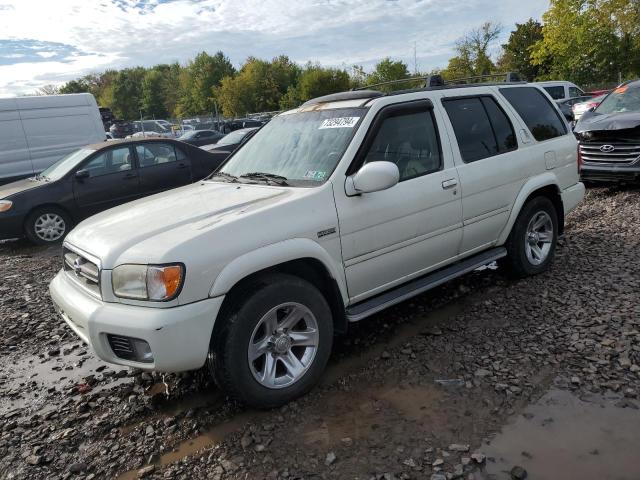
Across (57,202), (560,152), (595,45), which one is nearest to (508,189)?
(560,152)

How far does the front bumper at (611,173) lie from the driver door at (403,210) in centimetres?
491

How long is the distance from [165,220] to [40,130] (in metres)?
10.7

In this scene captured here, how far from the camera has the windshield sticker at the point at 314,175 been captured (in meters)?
3.48

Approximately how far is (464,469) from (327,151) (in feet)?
7.21

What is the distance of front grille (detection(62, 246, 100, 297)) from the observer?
121 inches

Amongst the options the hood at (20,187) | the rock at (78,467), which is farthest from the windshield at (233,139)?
the rock at (78,467)

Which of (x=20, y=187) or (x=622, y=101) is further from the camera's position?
(x=622, y=101)

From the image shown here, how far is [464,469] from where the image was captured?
8.40 feet

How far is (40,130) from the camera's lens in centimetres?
1209

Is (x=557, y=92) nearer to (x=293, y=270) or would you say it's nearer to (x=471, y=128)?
(x=471, y=128)

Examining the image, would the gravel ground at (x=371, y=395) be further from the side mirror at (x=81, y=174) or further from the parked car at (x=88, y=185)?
the side mirror at (x=81, y=174)

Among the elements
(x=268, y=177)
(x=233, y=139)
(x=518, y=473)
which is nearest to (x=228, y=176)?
(x=268, y=177)

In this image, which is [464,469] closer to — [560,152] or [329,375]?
[329,375]

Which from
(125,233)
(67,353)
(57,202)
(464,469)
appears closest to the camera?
(464,469)
